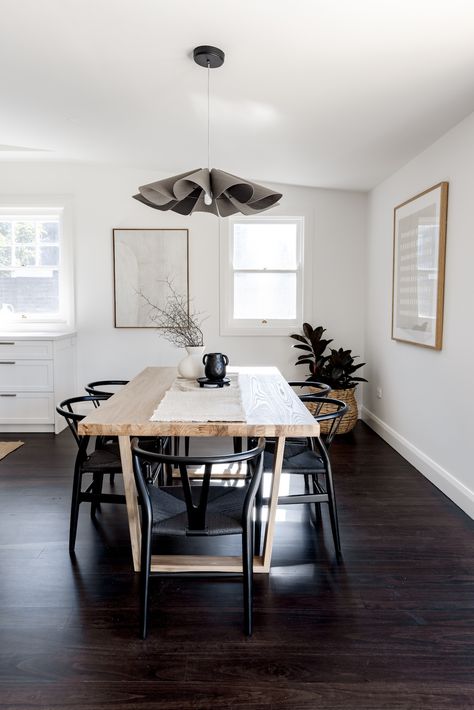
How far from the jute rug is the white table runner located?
2090 millimetres

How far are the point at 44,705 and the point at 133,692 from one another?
0.27 m

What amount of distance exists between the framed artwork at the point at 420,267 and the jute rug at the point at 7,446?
3351 mm

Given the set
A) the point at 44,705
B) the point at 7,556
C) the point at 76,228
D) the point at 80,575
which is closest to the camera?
the point at 44,705

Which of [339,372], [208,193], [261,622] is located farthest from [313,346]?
[261,622]

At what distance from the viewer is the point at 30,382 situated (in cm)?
507

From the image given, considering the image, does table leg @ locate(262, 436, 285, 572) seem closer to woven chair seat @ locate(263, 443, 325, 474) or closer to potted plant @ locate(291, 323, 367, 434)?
woven chair seat @ locate(263, 443, 325, 474)

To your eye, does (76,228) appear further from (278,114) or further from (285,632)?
(285,632)

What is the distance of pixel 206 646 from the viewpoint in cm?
196

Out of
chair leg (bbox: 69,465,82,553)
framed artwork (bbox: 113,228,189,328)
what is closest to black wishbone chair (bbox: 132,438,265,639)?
chair leg (bbox: 69,465,82,553)

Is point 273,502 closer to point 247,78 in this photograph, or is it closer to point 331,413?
point 331,413

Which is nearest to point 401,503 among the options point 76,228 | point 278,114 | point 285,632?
point 285,632

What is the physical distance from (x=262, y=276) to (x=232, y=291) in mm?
353

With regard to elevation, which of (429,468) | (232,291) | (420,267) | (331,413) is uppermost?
(420,267)

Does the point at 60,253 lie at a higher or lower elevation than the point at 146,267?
higher
